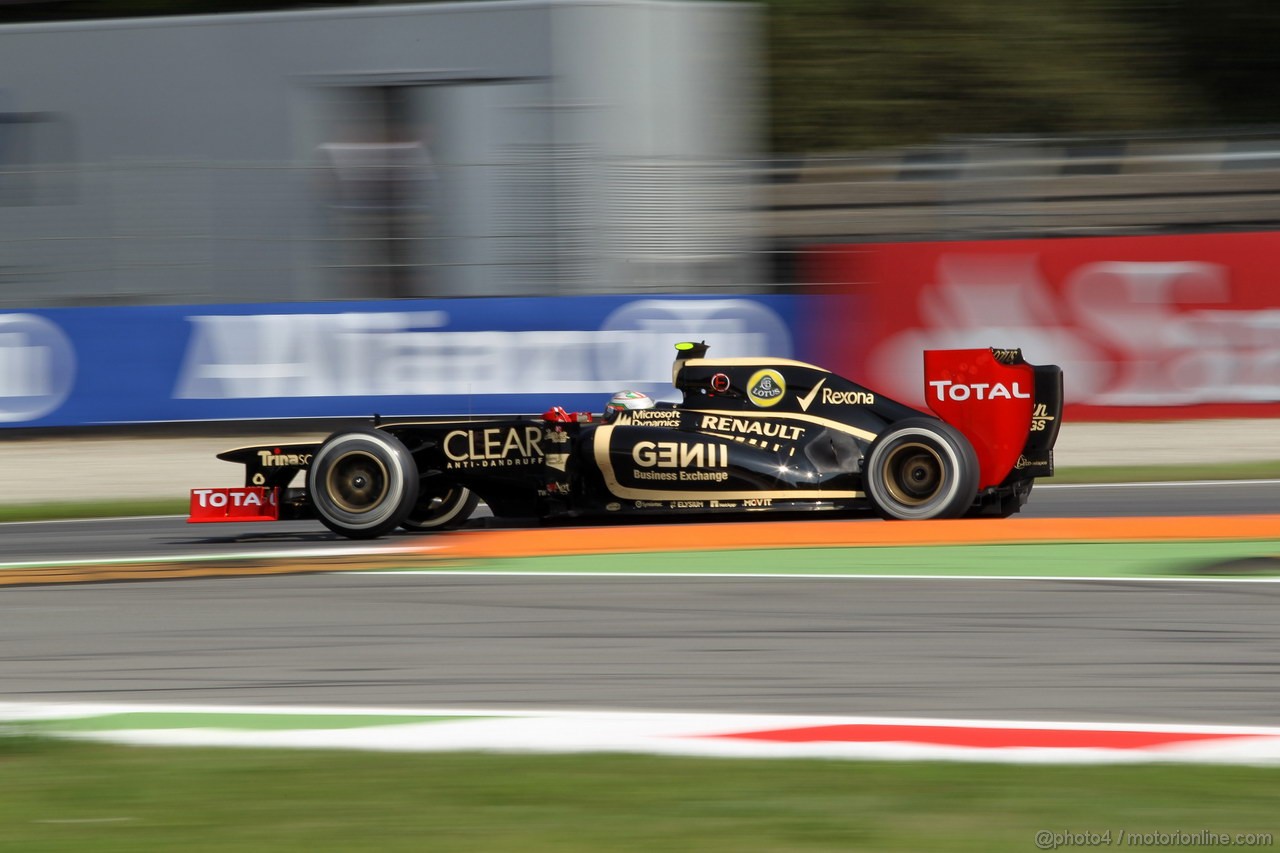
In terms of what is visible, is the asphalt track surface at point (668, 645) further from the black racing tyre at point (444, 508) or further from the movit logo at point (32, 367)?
the movit logo at point (32, 367)

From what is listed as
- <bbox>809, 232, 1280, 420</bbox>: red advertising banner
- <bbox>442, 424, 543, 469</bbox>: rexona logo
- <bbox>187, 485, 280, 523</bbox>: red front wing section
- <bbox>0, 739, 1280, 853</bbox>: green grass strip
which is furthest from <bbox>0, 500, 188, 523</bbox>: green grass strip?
<bbox>0, 739, 1280, 853</bbox>: green grass strip

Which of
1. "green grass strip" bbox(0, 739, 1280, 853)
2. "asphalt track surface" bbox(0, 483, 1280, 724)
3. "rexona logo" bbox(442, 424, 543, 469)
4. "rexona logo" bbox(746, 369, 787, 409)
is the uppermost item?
"rexona logo" bbox(746, 369, 787, 409)

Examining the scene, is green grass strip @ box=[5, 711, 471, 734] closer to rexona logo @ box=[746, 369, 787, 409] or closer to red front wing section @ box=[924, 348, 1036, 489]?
rexona logo @ box=[746, 369, 787, 409]

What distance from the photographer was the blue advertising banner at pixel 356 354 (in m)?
15.0

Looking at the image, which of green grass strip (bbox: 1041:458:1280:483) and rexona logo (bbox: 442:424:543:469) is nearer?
rexona logo (bbox: 442:424:543:469)

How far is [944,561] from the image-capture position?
323 inches

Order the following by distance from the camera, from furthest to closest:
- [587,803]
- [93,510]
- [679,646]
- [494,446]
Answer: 1. [93,510]
2. [494,446]
3. [679,646]
4. [587,803]

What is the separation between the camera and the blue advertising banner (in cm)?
1497

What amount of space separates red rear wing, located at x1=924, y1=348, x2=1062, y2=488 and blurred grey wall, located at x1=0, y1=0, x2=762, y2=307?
20.8 ft

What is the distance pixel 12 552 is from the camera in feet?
34.1

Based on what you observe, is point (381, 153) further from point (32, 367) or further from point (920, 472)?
point (920, 472)

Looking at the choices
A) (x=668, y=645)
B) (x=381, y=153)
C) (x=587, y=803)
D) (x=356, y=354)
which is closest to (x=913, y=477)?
(x=668, y=645)

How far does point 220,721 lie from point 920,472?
469 cm

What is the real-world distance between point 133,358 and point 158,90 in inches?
137
